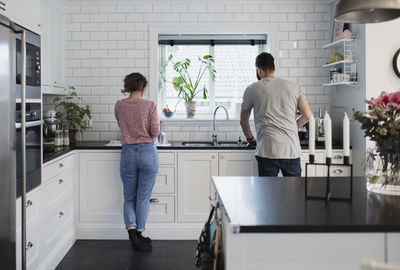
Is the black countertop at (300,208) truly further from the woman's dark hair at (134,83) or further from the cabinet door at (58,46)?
the cabinet door at (58,46)

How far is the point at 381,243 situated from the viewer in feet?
5.37

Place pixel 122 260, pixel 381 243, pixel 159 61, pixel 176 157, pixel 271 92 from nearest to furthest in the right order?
pixel 381 243 → pixel 271 92 → pixel 122 260 → pixel 176 157 → pixel 159 61

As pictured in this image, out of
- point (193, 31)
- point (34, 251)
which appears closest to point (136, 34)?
point (193, 31)

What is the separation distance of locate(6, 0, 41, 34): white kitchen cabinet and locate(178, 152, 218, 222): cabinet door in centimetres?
189

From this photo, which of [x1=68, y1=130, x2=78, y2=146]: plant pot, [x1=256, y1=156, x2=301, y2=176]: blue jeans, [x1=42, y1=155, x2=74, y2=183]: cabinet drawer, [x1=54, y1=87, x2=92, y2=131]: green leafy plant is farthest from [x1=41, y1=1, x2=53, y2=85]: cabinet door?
[x1=256, y1=156, x2=301, y2=176]: blue jeans

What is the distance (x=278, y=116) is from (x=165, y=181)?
1.41 meters

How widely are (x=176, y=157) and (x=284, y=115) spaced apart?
4.14 feet

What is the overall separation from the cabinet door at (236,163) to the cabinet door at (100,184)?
1.02 m

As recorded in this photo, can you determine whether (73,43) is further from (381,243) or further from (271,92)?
(381,243)

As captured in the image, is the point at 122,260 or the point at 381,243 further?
the point at 122,260

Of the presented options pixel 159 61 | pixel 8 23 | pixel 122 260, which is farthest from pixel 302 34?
pixel 8 23

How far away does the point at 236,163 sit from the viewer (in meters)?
4.38

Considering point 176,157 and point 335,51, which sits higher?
point 335,51

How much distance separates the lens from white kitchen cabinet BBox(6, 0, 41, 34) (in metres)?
2.58
